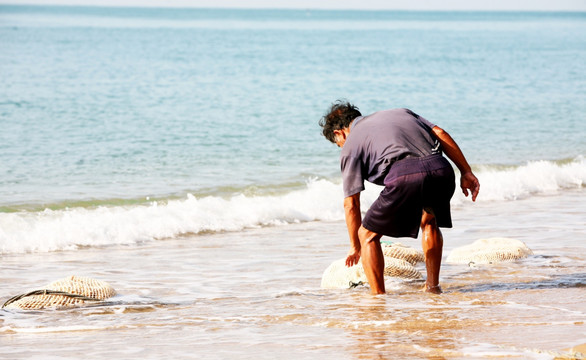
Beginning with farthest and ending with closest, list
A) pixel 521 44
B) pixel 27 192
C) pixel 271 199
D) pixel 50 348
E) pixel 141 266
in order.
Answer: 1. pixel 521 44
2. pixel 27 192
3. pixel 271 199
4. pixel 141 266
5. pixel 50 348

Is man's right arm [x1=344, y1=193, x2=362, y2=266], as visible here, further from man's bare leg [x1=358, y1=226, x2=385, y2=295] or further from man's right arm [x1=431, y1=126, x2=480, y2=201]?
man's right arm [x1=431, y1=126, x2=480, y2=201]

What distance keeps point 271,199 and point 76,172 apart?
4.54 meters

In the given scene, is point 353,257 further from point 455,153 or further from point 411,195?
point 455,153

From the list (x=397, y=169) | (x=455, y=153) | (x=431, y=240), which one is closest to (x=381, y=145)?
(x=397, y=169)

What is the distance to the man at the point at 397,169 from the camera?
5.69m

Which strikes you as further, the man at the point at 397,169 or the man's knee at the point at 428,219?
the man's knee at the point at 428,219

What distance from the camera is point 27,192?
1325 cm

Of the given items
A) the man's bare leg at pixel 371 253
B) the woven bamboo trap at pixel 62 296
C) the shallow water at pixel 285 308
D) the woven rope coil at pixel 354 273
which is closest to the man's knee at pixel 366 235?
the man's bare leg at pixel 371 253

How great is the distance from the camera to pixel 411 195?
5707 mm

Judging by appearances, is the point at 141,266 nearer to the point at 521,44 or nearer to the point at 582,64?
the point at 582,64

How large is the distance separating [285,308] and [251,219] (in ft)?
16.5

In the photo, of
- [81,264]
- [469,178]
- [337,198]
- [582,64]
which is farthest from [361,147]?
[582,64]

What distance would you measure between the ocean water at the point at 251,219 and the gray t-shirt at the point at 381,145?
987 millimetres

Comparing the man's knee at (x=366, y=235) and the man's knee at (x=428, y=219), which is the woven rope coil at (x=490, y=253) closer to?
the man's knee at (x=428, y=219)
